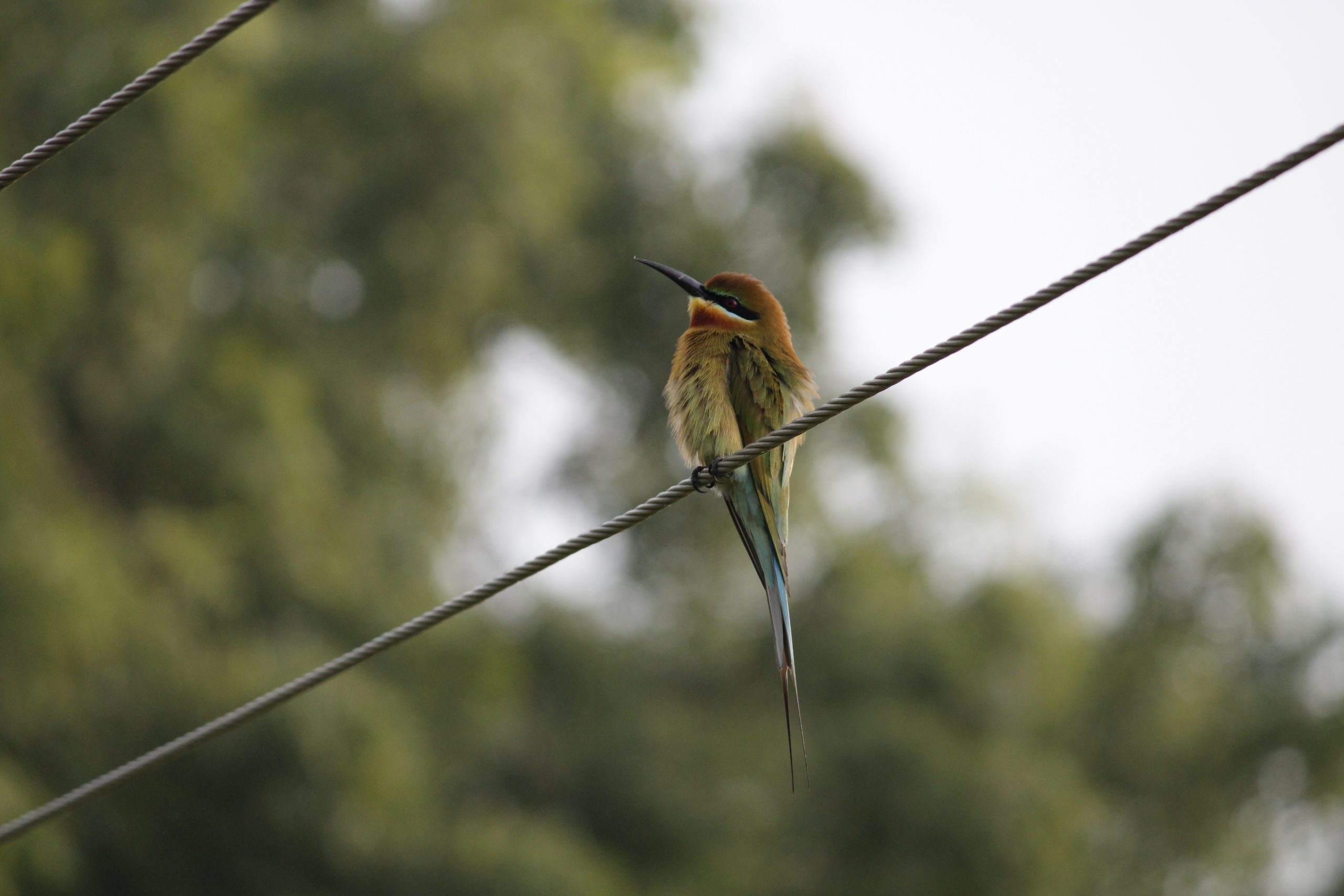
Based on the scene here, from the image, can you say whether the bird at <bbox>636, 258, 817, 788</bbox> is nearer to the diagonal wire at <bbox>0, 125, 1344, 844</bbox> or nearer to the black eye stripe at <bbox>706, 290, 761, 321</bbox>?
the black eye stripe at <bbox>706, 290, 761, 321</bbox>

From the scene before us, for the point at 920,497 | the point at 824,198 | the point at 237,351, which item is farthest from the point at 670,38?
the point at 237,351

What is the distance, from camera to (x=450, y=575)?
24.8ft

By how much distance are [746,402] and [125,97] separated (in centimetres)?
117

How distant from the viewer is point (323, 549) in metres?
6.07

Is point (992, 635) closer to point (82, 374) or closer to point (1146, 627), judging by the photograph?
point (1146, 627)

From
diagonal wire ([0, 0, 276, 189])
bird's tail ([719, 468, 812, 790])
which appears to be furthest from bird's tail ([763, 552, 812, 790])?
diagonal wire ([0, 0, 276, 189])

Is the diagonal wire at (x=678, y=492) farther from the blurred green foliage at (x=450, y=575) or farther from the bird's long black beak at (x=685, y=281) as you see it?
the blurred green foliage at (x=450, y=575)

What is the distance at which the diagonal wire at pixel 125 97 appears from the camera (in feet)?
4.66

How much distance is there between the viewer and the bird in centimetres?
225

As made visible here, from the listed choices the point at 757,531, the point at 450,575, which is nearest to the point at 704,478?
the point at 757,531

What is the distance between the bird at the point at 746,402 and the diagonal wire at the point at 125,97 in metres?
0.99

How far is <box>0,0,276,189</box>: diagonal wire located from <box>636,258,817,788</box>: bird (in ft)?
3.24

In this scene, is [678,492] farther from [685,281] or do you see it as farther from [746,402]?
[685,281]

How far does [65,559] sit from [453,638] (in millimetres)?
2073
